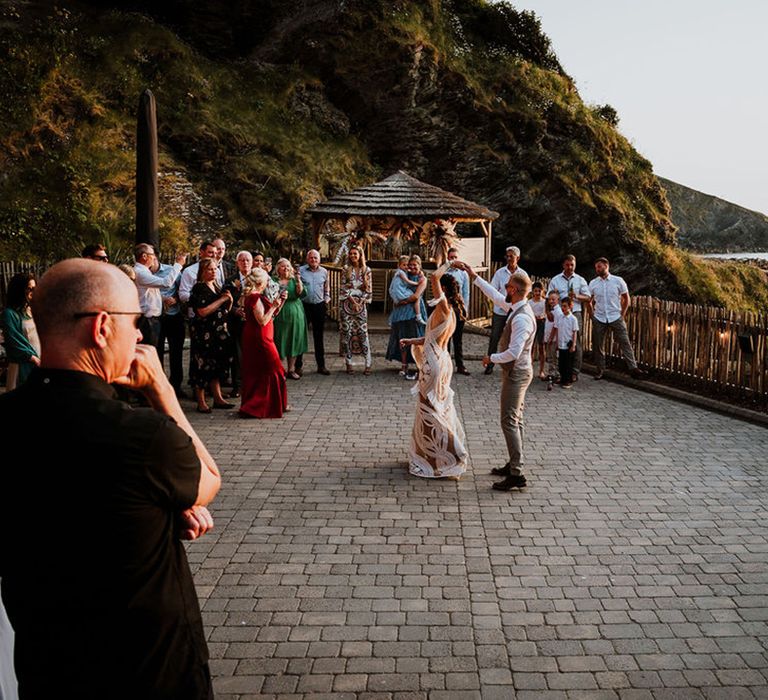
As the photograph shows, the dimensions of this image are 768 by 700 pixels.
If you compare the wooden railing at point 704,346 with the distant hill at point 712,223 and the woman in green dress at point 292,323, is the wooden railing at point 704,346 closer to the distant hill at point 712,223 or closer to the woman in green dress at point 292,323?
the woman in green dress at point 292,323

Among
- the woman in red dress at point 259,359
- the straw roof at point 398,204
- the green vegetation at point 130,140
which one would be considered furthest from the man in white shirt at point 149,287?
the green vegetation at point 130,140

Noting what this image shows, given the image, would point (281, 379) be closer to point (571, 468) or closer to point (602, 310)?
point (571, 468)

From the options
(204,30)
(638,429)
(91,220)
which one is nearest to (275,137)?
(204,30)

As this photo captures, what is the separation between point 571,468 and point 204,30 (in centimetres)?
2553

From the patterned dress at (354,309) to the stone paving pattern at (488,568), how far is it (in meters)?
Result: 3.91

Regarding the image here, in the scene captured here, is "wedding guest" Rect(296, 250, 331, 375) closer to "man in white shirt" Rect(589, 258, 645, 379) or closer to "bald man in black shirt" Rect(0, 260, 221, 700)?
"man in white shirt" Rect(589, 258, 645, 379)

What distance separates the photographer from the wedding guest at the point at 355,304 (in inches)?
539

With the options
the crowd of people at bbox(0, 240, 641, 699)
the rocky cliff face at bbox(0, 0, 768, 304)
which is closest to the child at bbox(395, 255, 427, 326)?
the rocky cliff face at bbox(0, 0, 768, 304)

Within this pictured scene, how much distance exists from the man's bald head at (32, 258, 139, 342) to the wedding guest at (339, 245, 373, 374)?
36.9 ft

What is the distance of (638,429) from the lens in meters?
10.5

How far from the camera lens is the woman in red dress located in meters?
10.6

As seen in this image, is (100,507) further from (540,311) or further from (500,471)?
(540,311)

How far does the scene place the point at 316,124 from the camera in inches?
1120

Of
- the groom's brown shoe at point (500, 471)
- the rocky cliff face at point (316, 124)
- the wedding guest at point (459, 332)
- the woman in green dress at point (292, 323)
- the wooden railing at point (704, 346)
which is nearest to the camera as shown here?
the groom's brown shoe at point (500, 471)
